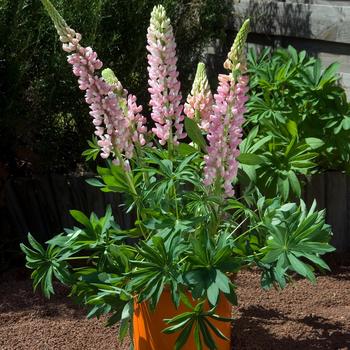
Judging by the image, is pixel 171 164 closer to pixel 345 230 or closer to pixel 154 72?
pixel 154 72

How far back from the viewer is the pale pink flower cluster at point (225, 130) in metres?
→ 3.04

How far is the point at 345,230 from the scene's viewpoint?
4996 millimetres

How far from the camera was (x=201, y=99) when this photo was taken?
3361 mm

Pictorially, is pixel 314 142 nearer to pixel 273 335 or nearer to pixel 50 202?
pixel 273 335

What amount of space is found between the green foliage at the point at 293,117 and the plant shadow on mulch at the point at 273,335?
65 cm

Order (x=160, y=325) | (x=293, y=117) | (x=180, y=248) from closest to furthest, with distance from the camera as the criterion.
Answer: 1. (x=180, y=248)
2. (x=160, y=325)
3. (x=293, y=117)

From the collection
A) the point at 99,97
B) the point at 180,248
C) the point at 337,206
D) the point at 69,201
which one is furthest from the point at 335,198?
the point at 99,97

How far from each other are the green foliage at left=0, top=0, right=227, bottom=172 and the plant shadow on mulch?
67.2 inches

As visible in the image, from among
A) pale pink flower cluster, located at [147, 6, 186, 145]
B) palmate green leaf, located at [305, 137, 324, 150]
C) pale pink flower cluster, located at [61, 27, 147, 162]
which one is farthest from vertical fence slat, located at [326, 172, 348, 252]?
pale pink flower cluster, located at [61, 27, 147, 162]

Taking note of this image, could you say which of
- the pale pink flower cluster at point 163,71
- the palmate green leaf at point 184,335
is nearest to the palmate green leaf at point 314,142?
the pale pink flower cluster at point 163,71

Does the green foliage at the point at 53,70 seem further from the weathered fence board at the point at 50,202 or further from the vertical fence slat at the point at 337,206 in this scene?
the vertical fence slat at the point at 337,206

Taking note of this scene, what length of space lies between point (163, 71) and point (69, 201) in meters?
2.15

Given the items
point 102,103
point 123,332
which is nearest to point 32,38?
point 102,103

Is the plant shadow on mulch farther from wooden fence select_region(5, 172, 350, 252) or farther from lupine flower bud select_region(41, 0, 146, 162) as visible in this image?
lupine flower bud select_region(41, 0, 146, 162)
